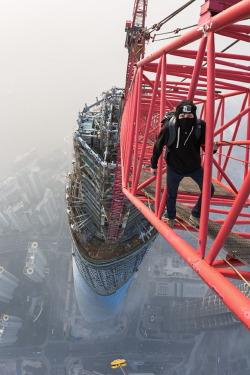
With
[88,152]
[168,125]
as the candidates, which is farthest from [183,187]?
[88,152]

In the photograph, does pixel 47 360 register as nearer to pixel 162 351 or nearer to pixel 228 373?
pixel 162 351

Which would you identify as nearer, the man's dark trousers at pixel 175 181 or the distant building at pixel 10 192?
the man's dark trousers at pixel 175 181

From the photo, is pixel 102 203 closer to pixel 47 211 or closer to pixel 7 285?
pixel 7 285

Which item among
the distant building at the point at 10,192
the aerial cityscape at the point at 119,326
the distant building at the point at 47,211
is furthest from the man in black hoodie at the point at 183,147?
the distant building at the point at 10,192

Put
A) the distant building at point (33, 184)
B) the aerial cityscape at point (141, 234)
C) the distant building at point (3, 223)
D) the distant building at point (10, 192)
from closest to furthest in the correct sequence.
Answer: the aerial cityscape at point (141, 234), the distant building at point (3, 223), the distant building at point (10, 192), the distant building at point (33, 184)

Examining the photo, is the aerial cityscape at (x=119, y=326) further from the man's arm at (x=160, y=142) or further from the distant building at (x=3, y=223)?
the man's arm at (x=160, y=142)

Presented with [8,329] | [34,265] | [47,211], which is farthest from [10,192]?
[8,329]
